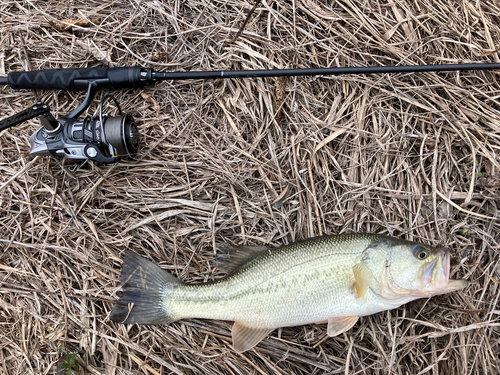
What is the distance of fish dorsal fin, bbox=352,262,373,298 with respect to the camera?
8.68ft

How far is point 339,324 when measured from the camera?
2783mm

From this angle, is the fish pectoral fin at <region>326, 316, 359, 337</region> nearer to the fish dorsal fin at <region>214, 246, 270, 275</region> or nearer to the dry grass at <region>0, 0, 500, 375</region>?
the dry grass at <region>0, 0, 500, 375</region>

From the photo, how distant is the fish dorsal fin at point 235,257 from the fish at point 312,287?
36 millimetres

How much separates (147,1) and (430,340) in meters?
4.27

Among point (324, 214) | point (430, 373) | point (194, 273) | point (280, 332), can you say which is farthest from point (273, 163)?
point (430, 373)

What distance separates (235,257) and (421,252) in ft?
4.97

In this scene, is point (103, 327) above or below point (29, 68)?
below

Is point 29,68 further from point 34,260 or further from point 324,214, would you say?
point 324,214

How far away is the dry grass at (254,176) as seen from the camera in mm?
3064

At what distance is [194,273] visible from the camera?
10.4 feet

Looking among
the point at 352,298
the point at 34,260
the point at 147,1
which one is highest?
the point at 147,1

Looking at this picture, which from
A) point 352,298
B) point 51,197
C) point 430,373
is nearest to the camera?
point 352,298

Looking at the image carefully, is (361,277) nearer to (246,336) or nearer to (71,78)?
(246,336)

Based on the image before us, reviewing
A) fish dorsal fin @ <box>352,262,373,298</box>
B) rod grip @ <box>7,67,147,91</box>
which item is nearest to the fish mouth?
fish dorsal fin @ <box>352,262,373,298</box>
